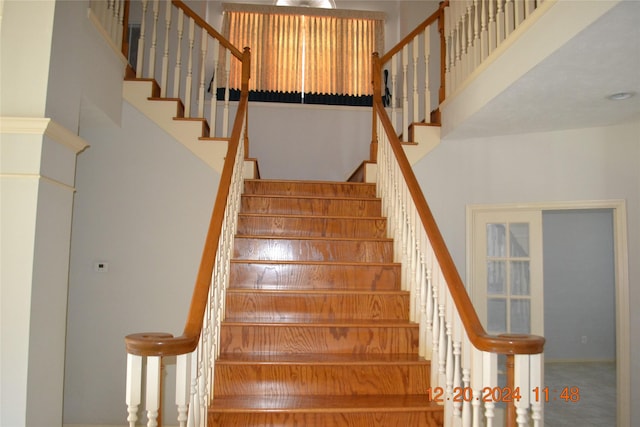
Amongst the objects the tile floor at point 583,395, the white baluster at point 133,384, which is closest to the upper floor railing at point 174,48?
the white baluster at point 133,384

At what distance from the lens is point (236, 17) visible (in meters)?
6.41

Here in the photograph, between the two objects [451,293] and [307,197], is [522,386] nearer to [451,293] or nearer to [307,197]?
[451,293]

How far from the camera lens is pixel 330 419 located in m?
2.43

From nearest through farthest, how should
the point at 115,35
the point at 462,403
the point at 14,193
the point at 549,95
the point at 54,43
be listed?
the point at 462,403
the point at 14,193
the point at 54,43
the point at 549,95
the point at 115,35

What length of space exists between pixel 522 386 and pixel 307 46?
5.45 metres

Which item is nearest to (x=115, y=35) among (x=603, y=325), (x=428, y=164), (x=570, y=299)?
(x=428, y=164)

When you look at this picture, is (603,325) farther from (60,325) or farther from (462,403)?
(60,325)

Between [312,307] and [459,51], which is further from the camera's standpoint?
[459,51]

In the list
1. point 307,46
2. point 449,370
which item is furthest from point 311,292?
point 307,46

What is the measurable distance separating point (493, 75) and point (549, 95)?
0.39 meters

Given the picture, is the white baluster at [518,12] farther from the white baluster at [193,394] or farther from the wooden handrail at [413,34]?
the white baluster at [193,394]

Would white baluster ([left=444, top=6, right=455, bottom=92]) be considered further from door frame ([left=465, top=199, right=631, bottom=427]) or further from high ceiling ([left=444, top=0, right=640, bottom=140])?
door frame ([left=465, top=199, right=631, bottom=427])

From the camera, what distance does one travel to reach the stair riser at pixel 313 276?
10.9 feet

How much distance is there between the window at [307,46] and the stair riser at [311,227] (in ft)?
9.49
